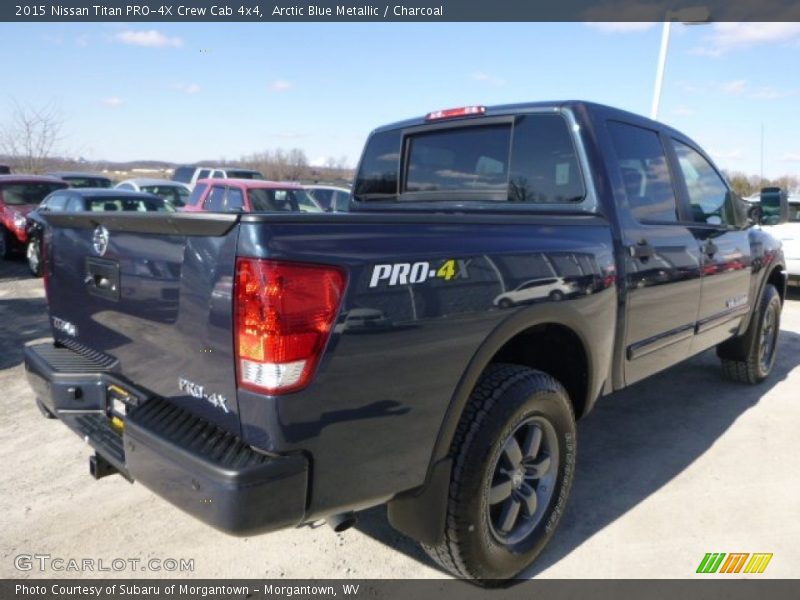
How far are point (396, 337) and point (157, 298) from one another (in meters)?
0.86

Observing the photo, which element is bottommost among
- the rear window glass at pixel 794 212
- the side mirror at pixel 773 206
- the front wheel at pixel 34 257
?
the front wheel at pixel 34 257

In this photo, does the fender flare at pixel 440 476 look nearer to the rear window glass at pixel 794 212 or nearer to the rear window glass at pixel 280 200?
the rear window glass at pixel 280 200

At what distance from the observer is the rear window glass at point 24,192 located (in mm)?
12234

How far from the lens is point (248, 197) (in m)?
11.0

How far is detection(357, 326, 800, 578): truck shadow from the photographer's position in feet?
9.75

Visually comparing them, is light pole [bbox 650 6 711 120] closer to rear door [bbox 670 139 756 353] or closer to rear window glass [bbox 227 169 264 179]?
rear door [bbox 670 139 756 353]

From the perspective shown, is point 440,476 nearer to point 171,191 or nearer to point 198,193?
point 198,193

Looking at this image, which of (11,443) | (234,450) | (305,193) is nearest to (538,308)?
(234,450)

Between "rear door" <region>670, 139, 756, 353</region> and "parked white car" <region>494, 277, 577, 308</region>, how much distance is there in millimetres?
1621

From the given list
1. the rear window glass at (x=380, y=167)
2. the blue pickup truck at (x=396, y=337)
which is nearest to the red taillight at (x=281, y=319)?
the blue pickup truck at (x=396, y=337)

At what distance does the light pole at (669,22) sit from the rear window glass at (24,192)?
11.8 metres

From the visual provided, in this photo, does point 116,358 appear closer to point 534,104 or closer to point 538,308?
point 538,308

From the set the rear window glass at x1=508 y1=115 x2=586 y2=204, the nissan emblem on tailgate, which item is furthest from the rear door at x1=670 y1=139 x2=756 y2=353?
the nissan emblem on tailgate

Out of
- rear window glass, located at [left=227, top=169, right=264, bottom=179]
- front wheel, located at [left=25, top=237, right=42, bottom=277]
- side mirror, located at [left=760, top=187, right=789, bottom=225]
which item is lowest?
front wheel, located at [left=25, top=237, right=42, bottom=277]
